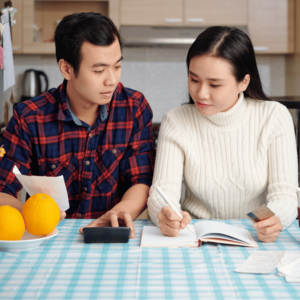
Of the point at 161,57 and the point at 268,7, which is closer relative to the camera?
the point at 268,7

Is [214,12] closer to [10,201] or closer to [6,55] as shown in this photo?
[6,55]

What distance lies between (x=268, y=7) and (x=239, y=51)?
8.01 feet

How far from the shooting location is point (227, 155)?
1394 mm

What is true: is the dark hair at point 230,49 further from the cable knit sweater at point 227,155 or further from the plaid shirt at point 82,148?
the plaid shirt at point 82,148

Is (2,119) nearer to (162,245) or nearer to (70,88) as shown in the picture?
(70,88)

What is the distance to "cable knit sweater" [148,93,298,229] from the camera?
134 centimetres

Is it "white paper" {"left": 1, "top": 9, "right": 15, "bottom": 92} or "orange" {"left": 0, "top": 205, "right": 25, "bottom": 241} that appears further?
"white paper" {"left": 1, "top": 9, "right": 15, "bottom": 92}

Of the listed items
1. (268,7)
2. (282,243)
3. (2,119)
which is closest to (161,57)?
(268,7)

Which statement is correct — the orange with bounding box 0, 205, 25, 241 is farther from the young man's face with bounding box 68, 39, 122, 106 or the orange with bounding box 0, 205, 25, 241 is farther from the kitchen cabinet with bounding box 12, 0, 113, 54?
the kitchen cabinet with bounding box 12, 0, 113, 54

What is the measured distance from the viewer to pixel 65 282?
796 millimetres

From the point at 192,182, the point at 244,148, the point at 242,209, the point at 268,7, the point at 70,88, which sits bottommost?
the point at 242,209

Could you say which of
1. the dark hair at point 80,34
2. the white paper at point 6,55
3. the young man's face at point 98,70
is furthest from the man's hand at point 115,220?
the white paper at point 6,55

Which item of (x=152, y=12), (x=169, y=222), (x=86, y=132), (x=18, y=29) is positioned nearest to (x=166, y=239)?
(x=169, y=222)

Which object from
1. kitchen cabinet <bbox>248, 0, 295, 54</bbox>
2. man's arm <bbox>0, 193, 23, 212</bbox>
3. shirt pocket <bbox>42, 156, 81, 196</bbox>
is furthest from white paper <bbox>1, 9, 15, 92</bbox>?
kitchen cabinet <bbox>248, 0, 295, 54</bbox>
